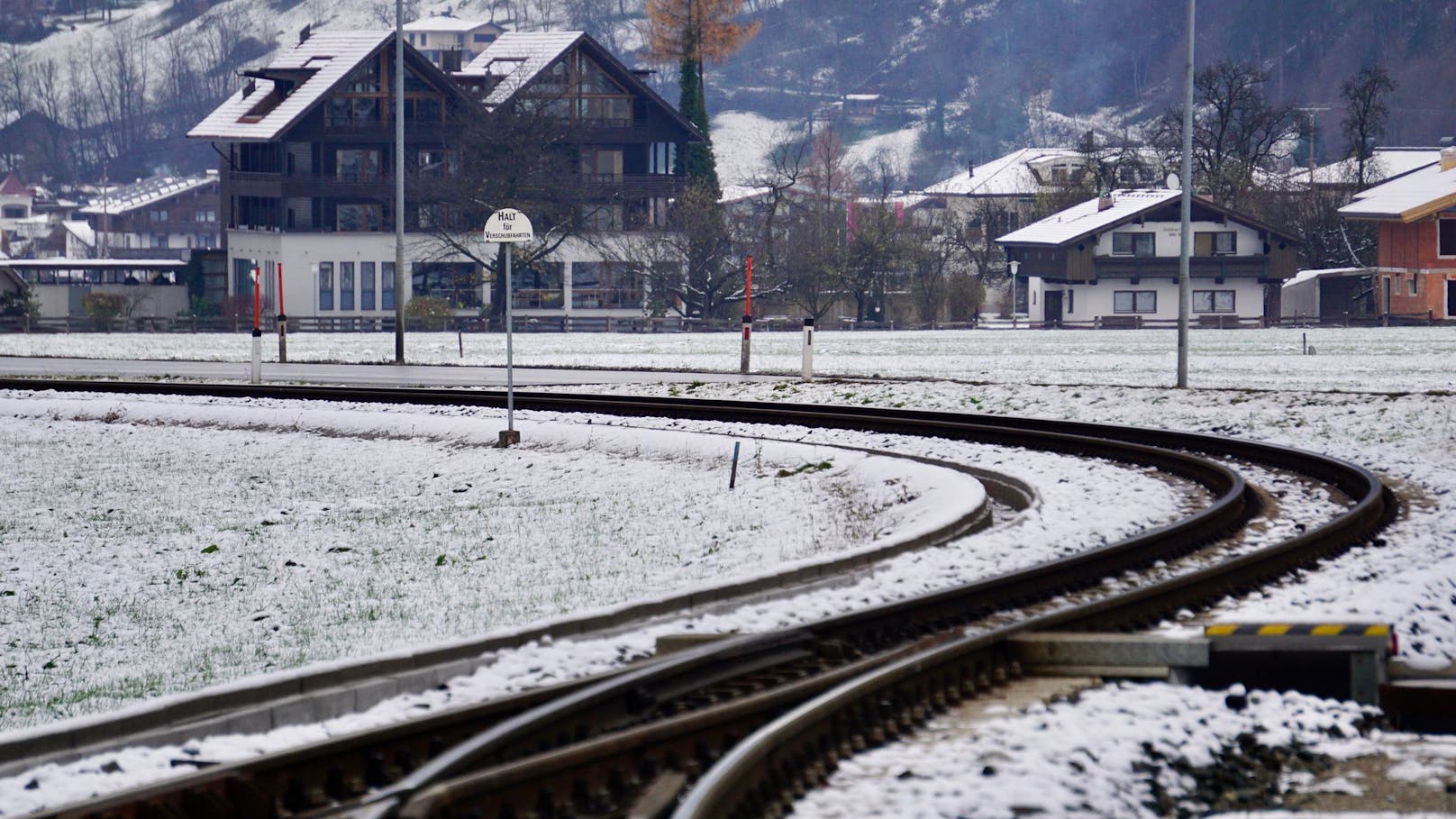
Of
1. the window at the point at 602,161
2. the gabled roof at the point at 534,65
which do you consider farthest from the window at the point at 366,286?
the window at the point at 602,161

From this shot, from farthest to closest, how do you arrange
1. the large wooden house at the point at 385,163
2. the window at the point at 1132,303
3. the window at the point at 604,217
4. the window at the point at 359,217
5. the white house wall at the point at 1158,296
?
the window at the point at 1132,303 → the white house wall at the point at 1158,296 → the window at the point at 359,217 → the window at the point at 604,217 → the large wooden house at the point at 385,163

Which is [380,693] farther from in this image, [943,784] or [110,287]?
[110,287]

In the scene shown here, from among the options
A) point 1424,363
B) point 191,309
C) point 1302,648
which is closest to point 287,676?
point 1302,648

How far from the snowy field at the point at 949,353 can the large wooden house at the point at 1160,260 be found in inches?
651

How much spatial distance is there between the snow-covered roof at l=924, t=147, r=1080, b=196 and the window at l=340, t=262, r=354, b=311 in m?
58.8

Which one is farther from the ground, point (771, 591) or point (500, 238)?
point (500, 238)

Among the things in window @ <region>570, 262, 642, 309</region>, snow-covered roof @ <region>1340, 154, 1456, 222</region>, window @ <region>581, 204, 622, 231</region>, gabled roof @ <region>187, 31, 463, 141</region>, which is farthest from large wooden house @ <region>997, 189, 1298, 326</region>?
gabled roof @ <region>187, 31, 463, 141</region>

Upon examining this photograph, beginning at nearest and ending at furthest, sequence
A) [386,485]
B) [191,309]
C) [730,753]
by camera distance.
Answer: [730,753] → [386,485] → [191,309]

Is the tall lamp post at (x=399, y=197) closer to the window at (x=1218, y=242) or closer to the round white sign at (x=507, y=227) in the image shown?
the round white sign at (x=507, y=227)

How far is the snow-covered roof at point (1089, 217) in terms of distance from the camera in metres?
90.1

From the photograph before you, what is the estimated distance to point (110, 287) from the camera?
271 ft

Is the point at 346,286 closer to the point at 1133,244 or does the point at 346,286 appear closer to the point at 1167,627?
the point at 1133,244

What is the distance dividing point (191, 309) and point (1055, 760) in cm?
7646

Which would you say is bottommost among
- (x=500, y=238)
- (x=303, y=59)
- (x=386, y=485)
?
(x=386, y=485)
